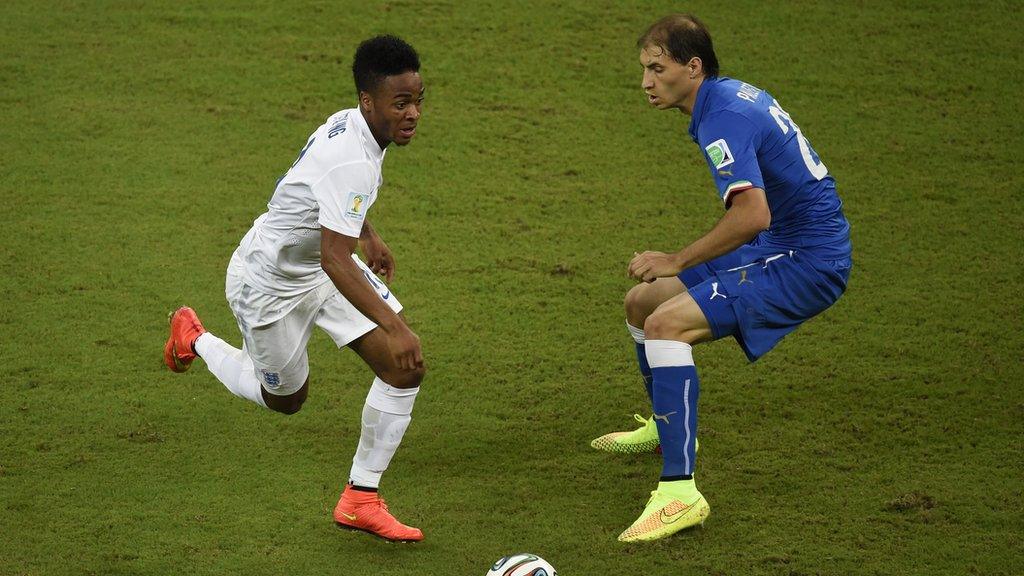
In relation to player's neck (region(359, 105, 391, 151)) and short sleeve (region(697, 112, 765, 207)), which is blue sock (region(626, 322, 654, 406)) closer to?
short sleeve (region(697, 112, 765, 207))

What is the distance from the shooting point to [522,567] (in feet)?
12.8

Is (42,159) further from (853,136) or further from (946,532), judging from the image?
(946,532)

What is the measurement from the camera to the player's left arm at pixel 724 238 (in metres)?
4.14

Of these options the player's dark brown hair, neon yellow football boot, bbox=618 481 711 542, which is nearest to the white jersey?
the player's dark brown hair

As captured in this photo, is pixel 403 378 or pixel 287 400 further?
pixel 287 400

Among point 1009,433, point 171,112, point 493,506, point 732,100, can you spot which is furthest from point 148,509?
point 171,112

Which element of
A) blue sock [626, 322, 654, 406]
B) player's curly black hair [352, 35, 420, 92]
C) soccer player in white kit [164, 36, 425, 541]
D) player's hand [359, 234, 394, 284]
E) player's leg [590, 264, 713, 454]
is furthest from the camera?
blue sock [626, 322, 654, 406]

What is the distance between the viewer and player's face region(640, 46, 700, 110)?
4.43 meters

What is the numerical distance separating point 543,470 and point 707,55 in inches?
72.4

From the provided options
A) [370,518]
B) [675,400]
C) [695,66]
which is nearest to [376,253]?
[370,518]

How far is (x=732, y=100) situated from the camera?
14.4ft

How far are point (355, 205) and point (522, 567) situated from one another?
135cm

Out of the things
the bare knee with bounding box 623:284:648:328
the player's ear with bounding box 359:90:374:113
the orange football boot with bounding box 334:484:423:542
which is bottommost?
the orange football boot with bounding box 334:484:423:542

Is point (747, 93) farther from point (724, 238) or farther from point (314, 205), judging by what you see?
point (314, 205)
